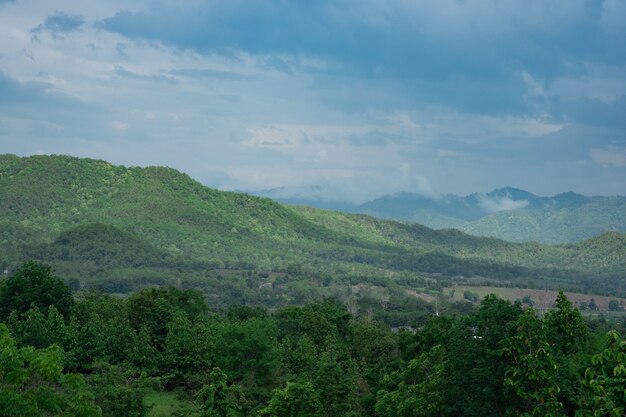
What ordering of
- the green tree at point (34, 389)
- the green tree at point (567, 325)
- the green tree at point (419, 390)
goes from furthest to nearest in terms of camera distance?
the green tree at point (567, 325) → the green tree at point (419, 390) → the green tree at point (34, 389)

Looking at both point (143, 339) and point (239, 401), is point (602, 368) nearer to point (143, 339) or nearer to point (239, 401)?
point (239, 401)

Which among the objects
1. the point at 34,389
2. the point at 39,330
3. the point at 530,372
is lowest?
the point at 39,330

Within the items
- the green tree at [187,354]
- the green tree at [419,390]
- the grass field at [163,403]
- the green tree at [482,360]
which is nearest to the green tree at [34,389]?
the green tree at [419,390]

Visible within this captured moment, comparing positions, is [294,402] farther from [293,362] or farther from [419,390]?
[293,362]

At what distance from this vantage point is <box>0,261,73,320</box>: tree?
62812 millimetres

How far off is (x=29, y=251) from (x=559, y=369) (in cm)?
18719

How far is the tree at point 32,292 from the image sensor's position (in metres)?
62.8

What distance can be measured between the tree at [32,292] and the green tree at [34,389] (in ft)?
97.3

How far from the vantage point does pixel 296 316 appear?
8069cm

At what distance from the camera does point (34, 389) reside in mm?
32344

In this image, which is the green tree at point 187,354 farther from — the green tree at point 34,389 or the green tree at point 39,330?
the green tree at point 34,389

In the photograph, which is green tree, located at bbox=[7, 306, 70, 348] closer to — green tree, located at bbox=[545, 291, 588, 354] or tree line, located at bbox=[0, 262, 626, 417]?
tree line, located at bbox=[0, 262, 626, 417]

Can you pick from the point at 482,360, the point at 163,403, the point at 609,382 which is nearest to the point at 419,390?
the point at 482,360

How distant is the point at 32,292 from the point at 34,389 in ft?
108
